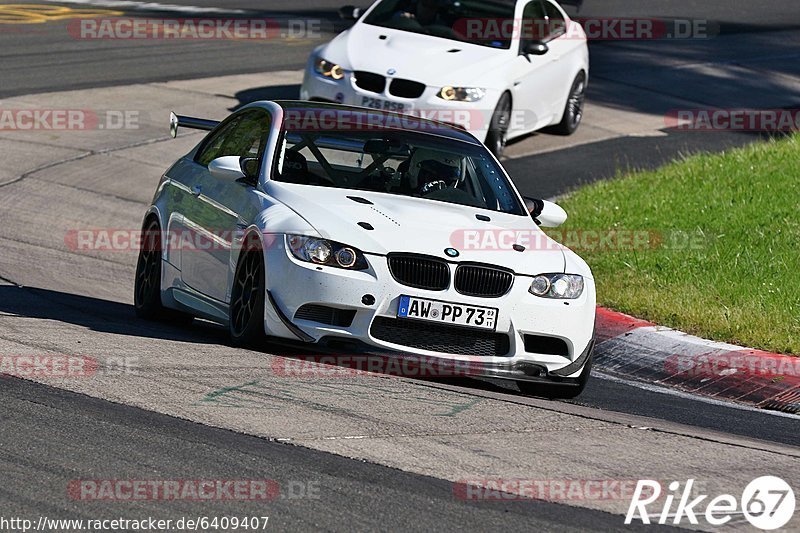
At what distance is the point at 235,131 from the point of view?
9.98 meters

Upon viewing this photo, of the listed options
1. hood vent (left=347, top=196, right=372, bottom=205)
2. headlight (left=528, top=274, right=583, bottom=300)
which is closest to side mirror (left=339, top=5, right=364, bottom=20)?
hood vent (left=347, top=196, right=372, bottom=205)

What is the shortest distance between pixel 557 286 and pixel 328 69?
8274 mm

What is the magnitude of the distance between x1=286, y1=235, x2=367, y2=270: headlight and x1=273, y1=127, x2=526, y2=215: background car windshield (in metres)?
0.99

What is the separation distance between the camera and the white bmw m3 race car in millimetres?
8008

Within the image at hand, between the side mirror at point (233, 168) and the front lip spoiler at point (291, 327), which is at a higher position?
the side mirror at point (233, 168)

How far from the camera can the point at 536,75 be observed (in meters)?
17.4

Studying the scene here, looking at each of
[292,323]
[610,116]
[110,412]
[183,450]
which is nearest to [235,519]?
[183,450]

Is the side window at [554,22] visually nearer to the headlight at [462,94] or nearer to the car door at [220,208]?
the headlight at [462,94]

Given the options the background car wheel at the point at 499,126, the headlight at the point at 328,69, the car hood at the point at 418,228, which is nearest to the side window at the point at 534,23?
the background car wheel at the point at 499,126

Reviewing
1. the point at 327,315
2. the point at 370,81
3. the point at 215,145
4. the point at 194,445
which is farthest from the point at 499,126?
the point at 194,445

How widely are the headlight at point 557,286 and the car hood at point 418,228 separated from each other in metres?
0.05

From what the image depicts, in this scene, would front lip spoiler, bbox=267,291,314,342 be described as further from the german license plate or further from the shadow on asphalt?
the german license plate

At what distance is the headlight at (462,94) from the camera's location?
15766 mm

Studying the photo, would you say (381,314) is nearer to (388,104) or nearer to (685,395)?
(685,395)
